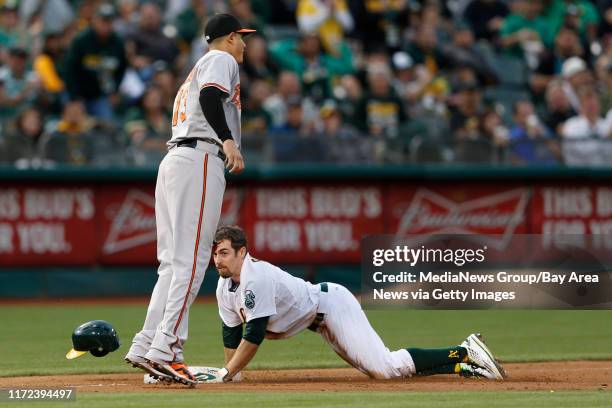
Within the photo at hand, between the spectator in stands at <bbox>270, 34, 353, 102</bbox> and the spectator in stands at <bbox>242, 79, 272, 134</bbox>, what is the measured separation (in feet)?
2.91

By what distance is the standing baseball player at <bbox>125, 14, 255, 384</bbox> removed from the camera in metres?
7.75

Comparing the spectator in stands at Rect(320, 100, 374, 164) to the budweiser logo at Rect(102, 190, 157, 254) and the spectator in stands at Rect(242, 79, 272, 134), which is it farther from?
the budweiser logo at Rect(102, 190, 157, 254)

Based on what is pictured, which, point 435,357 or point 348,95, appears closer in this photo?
point 435,357

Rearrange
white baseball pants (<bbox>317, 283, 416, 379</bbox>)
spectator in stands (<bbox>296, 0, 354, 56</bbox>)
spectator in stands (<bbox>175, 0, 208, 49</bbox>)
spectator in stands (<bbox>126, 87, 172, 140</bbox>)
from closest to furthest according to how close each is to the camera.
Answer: white baseball pants (<bbox>317, 283, 416, 379</bbox>) < spectator in stands (<bbox>126, 87, 172, 140</bbox>) < spectator in stands (<bbox>175, 0, 208, 49</bbox>) < spectator in stands (<bbox>296, 0, 354, 56</bbox>)

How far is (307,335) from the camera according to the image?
12.6 metres

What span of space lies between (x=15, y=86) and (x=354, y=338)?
29.4 feet

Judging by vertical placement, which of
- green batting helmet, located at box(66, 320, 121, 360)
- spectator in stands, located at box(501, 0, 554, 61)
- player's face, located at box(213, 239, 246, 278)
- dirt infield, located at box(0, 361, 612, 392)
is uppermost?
spectator in stands, located at box(501, 0, 554, 61)

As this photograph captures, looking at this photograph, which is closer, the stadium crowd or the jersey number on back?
the jersey number on back

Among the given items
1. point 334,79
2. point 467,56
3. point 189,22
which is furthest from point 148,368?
point 467,56

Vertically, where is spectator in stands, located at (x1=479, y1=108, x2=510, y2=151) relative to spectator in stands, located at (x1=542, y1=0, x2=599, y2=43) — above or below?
below

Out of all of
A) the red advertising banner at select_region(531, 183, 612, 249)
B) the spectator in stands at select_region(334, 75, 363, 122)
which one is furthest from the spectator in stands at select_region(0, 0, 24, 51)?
the red advertising banner at select_region(531, 183, 612, 249)

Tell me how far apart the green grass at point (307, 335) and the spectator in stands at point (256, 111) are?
2.24 metres

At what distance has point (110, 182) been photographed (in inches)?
617

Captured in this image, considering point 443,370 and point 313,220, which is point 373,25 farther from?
point 443,370
